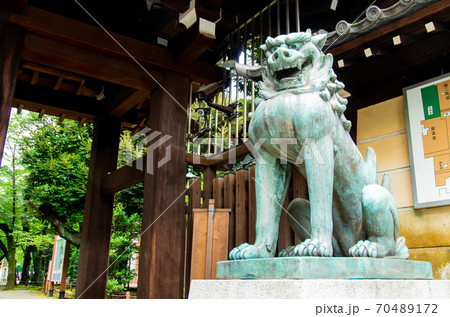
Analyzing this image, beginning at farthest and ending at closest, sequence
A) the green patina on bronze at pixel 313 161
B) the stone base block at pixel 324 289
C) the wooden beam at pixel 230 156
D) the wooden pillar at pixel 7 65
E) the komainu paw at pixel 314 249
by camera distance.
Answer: the wooden beam at pixel 230 156 → the wooden pillar at pixel 7 65 → the green patina on bronze at pixel 313 161 → the komainu paw at pixel 314 249 → the stone base block at pixel 324 289

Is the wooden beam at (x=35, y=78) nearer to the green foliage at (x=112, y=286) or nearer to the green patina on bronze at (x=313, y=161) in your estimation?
the green patina on bronze at (x=313, y=161)

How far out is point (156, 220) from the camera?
15.8 feet

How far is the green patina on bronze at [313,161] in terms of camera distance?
2.40 m

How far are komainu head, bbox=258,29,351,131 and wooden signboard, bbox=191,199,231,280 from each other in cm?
256

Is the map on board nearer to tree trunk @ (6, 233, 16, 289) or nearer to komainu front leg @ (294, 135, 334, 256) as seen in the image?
komainu front leg @ (294, 135, 334, 256)

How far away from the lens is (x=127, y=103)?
6926mm

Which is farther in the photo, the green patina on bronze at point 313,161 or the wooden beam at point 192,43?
the wooden beam at point 192,43

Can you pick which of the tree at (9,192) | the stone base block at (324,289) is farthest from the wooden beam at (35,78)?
the tree at (9,192)

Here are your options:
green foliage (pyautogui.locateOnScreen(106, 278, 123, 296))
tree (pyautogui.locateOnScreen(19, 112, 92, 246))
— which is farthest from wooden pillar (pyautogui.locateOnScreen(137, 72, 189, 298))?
tree (pyautogui.locateOnScreen(19, 112, 92, 246))

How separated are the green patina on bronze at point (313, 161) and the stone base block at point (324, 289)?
274 millimetres

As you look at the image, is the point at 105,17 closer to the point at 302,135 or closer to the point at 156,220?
the point at 156,220

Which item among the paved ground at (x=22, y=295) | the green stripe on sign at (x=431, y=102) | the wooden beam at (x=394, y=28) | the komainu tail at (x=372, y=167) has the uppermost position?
the wooden beam at (x=394, y=28)

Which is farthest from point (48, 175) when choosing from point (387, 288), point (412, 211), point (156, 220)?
point (387, 288)

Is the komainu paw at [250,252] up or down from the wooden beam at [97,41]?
down
